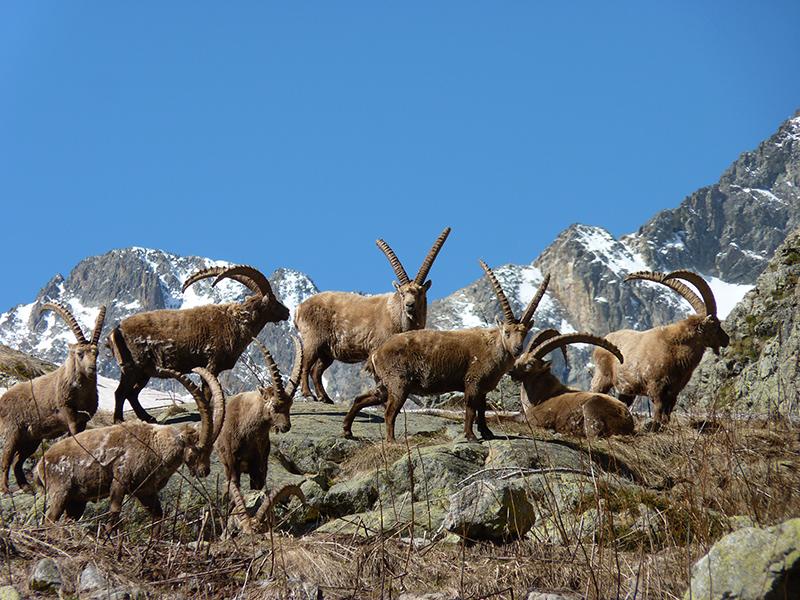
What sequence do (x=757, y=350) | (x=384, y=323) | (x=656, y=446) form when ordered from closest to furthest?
(x=656, y=446) < (x=384, y=323) < (x=757, y=350)

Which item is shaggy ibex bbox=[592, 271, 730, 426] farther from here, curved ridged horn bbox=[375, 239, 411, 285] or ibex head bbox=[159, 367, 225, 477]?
ibex head bbox=[159, 367, 225, 477]

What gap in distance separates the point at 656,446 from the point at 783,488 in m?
7.29

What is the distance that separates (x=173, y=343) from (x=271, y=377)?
4.00 meters

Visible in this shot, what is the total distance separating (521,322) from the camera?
538 inches

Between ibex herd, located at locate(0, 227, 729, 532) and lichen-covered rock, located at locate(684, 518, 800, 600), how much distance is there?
3311 mm

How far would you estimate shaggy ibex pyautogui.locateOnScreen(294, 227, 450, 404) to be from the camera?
16.5m

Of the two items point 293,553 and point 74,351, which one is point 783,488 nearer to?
point 293,553

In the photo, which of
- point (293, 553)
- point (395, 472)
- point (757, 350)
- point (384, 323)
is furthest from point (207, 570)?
point (757, 350)

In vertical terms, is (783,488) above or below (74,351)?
Answer: below

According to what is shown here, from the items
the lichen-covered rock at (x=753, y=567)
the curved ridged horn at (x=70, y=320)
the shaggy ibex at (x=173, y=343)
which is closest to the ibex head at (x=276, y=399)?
the curved ridged horn at (x=70, y=320)

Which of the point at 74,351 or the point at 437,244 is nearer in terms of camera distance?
the point at 74,351

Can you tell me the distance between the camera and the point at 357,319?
17172 millimetres

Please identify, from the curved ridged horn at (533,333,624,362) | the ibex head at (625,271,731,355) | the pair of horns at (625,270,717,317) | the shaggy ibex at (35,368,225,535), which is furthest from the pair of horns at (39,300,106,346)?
the pair of horns at (625,270,717,317)

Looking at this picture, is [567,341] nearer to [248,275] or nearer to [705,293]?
[705,293]
